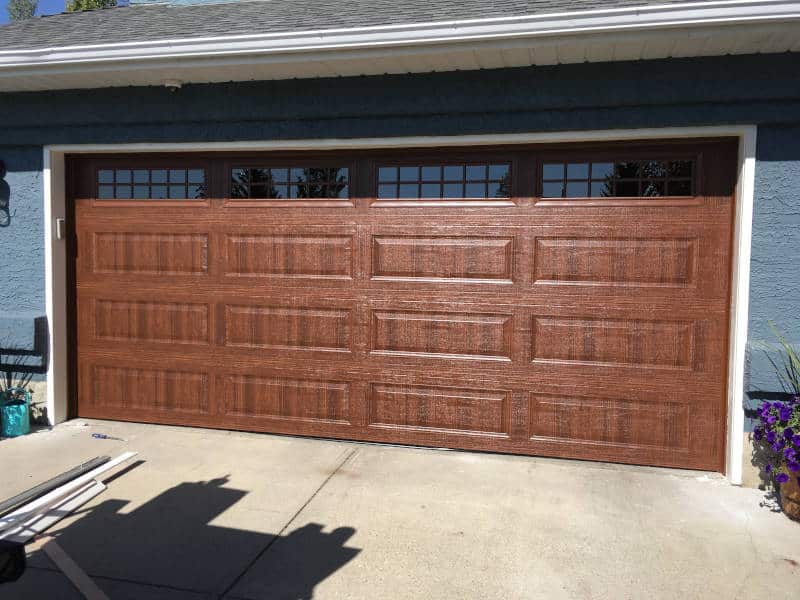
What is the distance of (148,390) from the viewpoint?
5.29m

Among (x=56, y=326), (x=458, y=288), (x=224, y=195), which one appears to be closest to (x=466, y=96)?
(x=458, y=288)

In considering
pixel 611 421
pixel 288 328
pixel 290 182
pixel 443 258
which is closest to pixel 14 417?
pixel 288 328

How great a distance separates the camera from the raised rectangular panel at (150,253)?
5105 millimetres

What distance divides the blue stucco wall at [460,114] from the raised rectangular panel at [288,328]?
4.40ft

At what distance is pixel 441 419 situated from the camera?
187 inches

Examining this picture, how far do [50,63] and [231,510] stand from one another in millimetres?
3380

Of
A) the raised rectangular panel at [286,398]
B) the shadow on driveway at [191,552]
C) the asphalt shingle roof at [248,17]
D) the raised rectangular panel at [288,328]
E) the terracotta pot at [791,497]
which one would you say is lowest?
the shadow on driveway at [191,552]

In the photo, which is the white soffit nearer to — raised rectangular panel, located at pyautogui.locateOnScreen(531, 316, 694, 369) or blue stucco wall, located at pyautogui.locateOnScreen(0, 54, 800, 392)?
blue stucco wall, located at pyautogui.locateOnScreen(0, 54, 800, 392)

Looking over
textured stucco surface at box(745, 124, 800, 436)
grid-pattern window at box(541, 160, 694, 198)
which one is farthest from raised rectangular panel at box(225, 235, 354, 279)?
textured stucco surface at box(745, 124, 800, 436)

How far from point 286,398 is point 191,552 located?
1913mm

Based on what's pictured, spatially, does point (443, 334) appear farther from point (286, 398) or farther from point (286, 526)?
point (286, 526)

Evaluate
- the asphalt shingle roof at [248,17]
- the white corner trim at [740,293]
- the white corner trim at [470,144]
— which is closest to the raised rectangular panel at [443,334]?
the white corner trim at [470,144]

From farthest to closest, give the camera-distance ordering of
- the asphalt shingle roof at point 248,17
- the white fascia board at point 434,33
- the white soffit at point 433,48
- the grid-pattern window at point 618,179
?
the grid-pattern window at point 618,179, the asphalt shingle roof at point 248,17, the white soffit at point 433,48, the white fascia board at point 434,33

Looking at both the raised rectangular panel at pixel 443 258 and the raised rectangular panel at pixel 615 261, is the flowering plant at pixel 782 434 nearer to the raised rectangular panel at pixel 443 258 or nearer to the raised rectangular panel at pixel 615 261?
the raised rectangular panel at pixel 615 261
